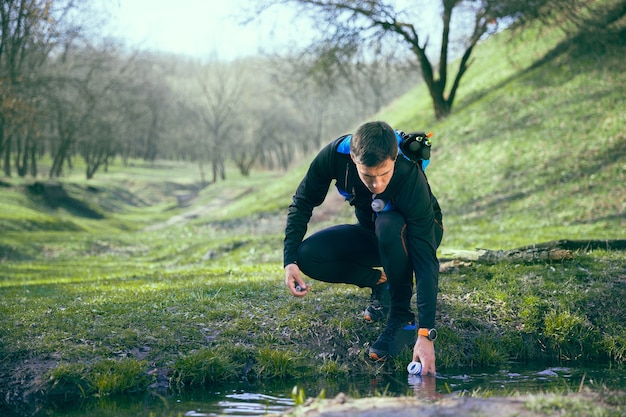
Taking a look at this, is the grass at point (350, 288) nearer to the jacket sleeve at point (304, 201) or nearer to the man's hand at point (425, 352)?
the man's hand at point (425, 352)

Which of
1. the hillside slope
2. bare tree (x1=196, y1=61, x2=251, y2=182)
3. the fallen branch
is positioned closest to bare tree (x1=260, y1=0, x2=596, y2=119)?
the hillside slope

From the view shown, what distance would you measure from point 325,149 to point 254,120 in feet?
265

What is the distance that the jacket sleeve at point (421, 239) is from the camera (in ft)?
18.1

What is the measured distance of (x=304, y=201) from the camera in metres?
6.31

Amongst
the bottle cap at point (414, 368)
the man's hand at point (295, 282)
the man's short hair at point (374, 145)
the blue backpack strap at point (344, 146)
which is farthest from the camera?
the blue backpack strap at point (344, 146)

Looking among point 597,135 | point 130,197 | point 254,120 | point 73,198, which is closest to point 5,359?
point 597,135

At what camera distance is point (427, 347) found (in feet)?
17.9

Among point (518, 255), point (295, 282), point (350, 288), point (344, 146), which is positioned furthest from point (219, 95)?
point (295, 282)

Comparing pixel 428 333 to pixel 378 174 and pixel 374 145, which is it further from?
pixel 374 145

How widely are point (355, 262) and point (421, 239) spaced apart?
122 centimetres

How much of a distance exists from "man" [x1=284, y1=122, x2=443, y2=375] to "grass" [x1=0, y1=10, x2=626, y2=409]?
0.54 metres

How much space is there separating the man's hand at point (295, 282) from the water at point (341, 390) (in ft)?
2.91

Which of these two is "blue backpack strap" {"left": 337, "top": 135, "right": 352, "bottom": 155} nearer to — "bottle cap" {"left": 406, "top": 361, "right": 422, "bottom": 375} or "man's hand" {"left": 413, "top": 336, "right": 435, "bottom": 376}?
"man's hand" {"left": 413, "top": 336, "right": 435, "bottom": 376}

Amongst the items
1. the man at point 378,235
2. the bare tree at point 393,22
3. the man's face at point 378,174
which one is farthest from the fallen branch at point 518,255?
the bare tree at point 393,22
